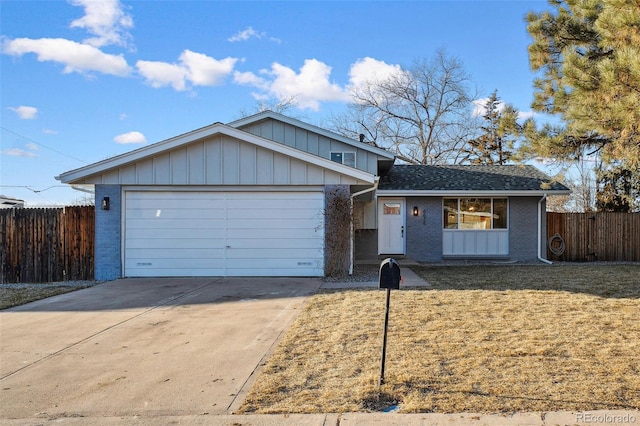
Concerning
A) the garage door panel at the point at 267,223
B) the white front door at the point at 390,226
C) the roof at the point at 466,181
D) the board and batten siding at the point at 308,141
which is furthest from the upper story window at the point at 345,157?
the garage door panel at the point at 267,223

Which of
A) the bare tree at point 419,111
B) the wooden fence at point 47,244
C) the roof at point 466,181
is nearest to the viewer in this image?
the wooden fence at point 47,244

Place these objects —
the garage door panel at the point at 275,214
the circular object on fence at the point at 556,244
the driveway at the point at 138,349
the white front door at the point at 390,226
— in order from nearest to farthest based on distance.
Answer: the driveway at the point at 138,349
the garage door panel at the point at 275,214
the circular object on fence at the point at 556,244
the white front door at the point at 390,226

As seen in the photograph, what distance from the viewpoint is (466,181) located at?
52.7 ft

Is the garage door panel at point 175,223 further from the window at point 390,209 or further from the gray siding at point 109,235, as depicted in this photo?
the window at point 390,209

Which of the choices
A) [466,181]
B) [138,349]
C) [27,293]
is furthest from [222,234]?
[466,181]

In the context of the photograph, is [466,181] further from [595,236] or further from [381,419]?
[381,419]

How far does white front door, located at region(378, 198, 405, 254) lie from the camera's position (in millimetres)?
16047

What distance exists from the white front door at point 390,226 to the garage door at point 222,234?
5711mm

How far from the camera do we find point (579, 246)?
16000 mm

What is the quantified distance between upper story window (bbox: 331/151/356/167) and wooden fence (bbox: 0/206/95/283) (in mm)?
7859

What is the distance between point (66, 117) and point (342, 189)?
18648 millimetres

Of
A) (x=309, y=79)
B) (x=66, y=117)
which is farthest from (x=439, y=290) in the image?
(x=309, y=79)

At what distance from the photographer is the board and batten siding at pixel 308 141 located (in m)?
15.3

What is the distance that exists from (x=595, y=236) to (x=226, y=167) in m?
13.6
